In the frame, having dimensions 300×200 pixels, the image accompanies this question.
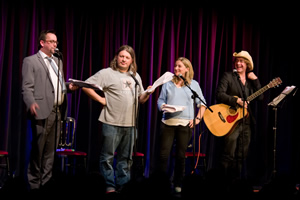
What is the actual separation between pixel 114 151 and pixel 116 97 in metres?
0.60

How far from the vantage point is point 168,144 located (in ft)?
14.4

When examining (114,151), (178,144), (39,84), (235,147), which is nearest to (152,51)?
(178,144)

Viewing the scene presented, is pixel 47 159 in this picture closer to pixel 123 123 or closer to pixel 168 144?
pixel 123 123

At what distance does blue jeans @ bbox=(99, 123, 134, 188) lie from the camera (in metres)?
4.00

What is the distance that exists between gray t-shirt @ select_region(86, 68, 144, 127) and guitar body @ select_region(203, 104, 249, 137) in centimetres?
130

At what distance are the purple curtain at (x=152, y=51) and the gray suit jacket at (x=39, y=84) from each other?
1399 millimetres

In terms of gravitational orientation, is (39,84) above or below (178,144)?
above

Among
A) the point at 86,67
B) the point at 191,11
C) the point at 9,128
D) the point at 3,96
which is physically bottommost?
the point at 9,128

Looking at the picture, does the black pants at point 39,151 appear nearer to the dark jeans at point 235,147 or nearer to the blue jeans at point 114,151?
the blue jeans at point 114,151

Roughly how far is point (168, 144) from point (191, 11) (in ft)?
8.50

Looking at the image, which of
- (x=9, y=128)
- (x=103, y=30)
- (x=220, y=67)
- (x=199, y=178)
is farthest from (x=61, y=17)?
(x=199, y=178)

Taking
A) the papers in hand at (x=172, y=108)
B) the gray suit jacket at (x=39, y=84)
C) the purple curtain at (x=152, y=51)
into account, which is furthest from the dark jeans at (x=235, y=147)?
the gray suit jacket at (x=39, y=84)

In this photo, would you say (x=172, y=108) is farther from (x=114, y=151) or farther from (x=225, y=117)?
(x=225, y=117)

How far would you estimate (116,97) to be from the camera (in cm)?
409
